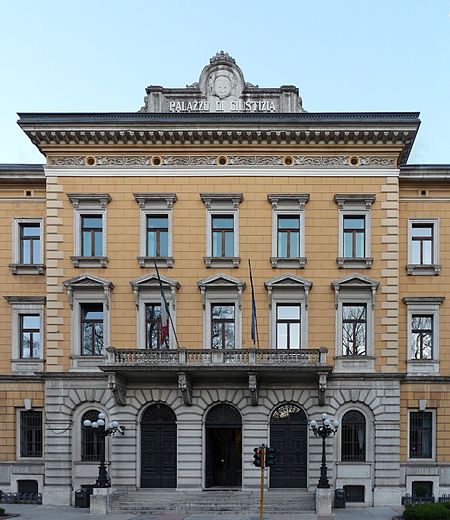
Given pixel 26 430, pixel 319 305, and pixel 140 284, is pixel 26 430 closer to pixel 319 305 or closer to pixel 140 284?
pixel 140 284

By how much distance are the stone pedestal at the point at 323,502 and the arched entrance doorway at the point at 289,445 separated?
8.27ft

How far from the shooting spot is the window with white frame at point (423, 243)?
35.0 meters

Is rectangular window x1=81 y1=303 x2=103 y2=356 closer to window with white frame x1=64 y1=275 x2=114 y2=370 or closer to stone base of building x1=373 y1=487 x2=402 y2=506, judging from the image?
window with white frame x1=64 y1=275 x2=114 y2=370

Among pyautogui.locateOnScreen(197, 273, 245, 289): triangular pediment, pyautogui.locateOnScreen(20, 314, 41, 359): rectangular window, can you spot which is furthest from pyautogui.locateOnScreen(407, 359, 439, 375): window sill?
pyautogui.locateOnScreen(20, 314, 41, 359): rectangular window

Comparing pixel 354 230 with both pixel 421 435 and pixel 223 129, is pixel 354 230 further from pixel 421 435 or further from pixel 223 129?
pixel 421 435

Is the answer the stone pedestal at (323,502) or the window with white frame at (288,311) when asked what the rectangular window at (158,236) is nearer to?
the window with white frame at (288,311)

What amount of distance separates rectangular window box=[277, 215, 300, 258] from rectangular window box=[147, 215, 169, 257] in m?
5.11

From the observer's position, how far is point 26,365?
35.3 metres

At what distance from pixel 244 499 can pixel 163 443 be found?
4.40 m

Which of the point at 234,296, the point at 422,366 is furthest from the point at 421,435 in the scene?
the point at 234,296

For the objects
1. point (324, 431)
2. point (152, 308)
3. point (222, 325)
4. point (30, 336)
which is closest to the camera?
point (324, 431)

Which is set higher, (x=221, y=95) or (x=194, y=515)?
(x=221, y=95)

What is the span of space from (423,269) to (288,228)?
257 inches

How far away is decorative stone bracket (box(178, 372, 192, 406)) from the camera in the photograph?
32.4m
